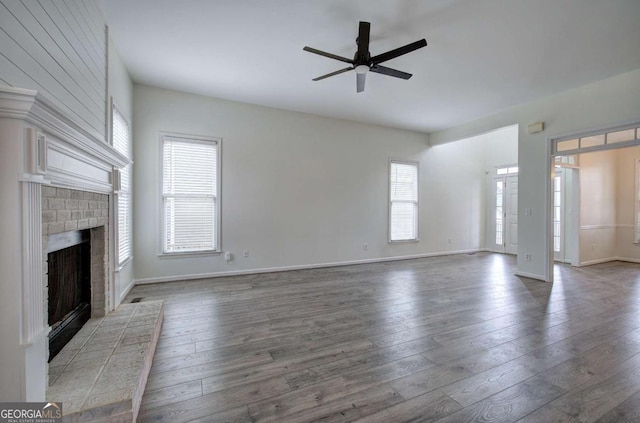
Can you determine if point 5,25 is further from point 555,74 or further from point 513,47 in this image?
point 555,74

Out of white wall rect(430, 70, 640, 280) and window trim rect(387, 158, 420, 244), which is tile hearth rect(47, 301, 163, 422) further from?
white wall rect(430, 70, 640, 280)

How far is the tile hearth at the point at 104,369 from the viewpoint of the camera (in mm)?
1440

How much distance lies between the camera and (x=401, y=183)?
6543 millimetres

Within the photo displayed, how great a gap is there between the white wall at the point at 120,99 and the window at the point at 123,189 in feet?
0.39

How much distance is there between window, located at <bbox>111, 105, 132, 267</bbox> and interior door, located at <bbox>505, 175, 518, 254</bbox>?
8372mm

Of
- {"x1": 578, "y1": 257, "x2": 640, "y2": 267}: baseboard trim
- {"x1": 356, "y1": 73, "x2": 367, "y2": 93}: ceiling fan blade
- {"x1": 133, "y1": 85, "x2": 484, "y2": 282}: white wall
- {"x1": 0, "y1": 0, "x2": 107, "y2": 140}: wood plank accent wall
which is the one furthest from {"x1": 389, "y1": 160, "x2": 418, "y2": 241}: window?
{"x1": 0, "y1": 0, "x2": 107, "y2": 140}: wood plank accent wall

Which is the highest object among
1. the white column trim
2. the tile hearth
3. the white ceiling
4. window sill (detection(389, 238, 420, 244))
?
the white ceiling

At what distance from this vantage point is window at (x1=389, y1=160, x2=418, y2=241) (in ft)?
21.1

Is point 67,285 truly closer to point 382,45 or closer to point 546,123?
point 382,45

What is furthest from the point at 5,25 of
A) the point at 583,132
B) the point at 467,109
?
the point at 583,132

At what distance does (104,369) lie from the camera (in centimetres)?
173

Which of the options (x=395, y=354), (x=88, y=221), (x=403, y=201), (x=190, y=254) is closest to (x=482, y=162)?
(x=403, y=201)

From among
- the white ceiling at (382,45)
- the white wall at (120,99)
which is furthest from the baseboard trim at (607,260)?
the white wall at (120,99)

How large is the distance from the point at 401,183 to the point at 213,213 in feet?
14.1
